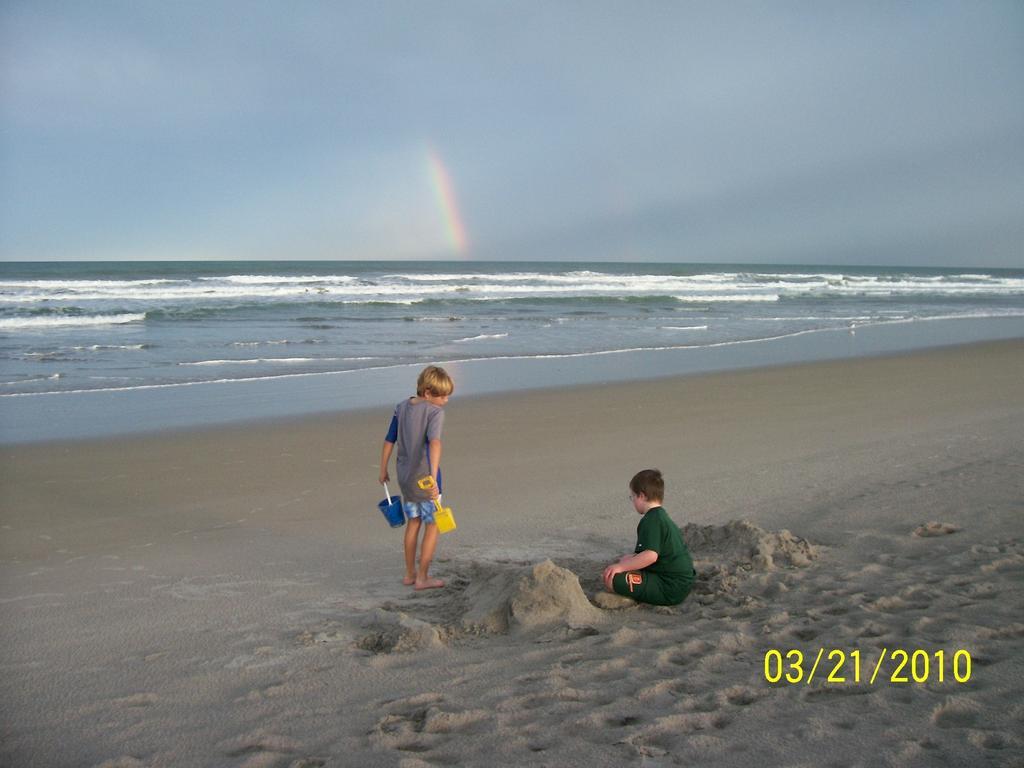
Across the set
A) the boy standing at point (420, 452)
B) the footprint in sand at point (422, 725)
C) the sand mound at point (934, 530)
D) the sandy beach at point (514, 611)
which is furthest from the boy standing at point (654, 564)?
the sand mound at point (934, 530)

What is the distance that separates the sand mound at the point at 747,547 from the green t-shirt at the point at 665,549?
58 centimetres

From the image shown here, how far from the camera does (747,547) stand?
5020 millimetres

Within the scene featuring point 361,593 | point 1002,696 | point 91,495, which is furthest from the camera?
point 91,495

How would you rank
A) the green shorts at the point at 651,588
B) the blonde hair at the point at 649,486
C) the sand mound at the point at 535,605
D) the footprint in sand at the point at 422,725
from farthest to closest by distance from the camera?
the blonde hair at the point at 649,486, the green shorts at the point at 651,588, the sand mound at the point at 535,605, the footprint in sand at the point at 422,725

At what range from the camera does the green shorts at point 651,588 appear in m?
4.23

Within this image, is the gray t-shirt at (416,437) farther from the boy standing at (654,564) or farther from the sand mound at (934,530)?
the sand mound at (934,530)

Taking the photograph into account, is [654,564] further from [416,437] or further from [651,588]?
[416,437]

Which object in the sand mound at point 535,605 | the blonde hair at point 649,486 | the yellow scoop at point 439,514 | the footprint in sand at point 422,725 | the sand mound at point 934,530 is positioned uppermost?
the blonde hair at point 649,486

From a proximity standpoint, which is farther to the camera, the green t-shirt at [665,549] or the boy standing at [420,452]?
the boy standing at [420,452]

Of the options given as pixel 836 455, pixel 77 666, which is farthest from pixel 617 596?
pixel 836 455

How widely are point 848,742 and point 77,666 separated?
3253mm

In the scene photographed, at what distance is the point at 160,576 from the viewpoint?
193 inches

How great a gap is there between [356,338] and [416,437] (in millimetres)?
15495

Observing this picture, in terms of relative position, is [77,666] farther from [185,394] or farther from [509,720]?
[185,394]
